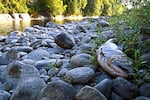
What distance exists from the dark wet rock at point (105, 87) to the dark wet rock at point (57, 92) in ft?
0.93

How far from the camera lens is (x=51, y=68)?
4.64 metres

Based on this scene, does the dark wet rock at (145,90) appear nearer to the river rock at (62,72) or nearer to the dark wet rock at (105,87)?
the dark wet rock at (105,87)

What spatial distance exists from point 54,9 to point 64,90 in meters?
42.5

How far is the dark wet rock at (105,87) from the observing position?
344cm

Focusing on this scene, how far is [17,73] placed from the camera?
4.32m

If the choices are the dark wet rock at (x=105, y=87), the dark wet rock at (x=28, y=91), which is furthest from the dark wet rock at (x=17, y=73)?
the dark wet rock at (x=105, y=87)

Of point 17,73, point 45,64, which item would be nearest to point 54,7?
point 45,64

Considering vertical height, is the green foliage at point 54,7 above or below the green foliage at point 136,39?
below

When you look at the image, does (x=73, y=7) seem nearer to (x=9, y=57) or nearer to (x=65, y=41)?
(x=65, y=41)

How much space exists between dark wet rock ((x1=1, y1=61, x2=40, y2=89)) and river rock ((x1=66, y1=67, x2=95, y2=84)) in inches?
23.6

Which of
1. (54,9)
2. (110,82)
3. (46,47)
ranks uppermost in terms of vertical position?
(110,82)

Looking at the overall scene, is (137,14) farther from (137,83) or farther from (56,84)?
(56,84)

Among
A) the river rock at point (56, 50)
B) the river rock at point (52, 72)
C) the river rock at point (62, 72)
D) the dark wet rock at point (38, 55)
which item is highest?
the river rock at point (62, 72)

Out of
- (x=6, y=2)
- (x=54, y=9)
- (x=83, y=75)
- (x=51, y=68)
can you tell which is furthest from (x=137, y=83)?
(x=54, y=9)
